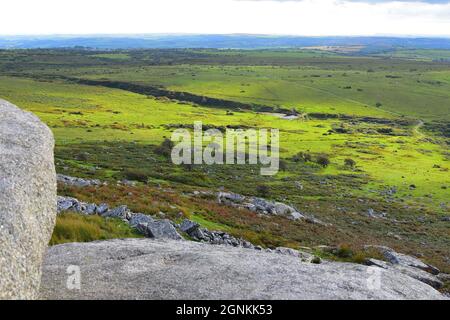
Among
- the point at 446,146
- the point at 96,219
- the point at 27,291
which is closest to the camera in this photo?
the point at 27,291

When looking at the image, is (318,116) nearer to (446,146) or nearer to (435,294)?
(446,146)

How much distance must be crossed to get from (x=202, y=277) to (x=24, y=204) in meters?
6.72

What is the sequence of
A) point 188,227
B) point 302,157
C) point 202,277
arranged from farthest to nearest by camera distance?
point 302,157 < point 188,227 < point 202,277

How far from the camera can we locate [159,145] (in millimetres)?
89938

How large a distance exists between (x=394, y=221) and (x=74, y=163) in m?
39.3

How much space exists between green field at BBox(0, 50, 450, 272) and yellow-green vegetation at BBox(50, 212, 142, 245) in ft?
17.3

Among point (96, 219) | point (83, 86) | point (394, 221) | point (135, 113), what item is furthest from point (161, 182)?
point (83, 86)

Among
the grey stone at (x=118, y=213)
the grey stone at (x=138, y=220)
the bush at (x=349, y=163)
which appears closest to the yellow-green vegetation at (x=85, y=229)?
the grey stone at (x=138, y=220)

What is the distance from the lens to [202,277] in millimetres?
17750

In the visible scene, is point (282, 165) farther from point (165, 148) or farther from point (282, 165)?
point (165, 148)

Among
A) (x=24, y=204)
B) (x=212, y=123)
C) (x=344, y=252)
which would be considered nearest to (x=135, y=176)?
(x=344, y=252)

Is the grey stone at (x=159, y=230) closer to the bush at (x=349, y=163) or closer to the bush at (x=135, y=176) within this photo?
the bush at (x=135, y=176)

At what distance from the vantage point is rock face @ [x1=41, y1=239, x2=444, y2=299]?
16.4m

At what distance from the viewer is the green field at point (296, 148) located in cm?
4362
